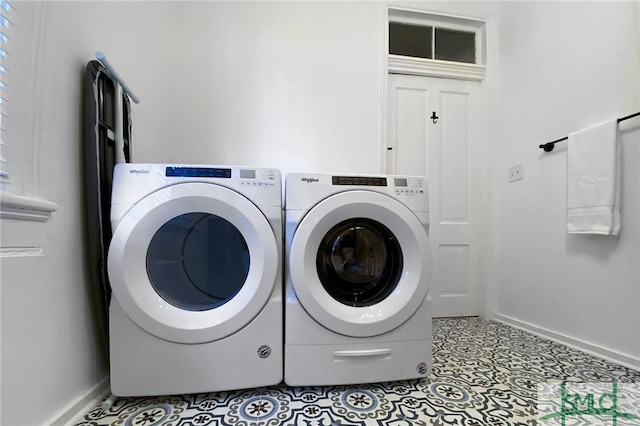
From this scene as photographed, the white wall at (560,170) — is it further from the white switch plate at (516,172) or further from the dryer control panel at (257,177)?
the dryer control panel at (257,177)

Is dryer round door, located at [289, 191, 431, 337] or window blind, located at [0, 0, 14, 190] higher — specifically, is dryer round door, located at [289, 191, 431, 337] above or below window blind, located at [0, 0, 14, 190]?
below

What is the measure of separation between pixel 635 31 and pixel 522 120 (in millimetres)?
604

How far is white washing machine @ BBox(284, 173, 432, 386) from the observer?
988 millimetres

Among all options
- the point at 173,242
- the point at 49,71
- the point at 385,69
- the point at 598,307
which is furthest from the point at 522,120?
the point at 49,71

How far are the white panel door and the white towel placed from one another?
2.13 ft

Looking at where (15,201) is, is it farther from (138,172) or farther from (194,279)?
(194,279)

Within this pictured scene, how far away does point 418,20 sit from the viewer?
6.68 feet

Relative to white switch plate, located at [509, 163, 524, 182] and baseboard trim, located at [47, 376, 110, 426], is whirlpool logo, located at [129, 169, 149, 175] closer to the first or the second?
baseboard trim, located at [47, 376, 110, 426]

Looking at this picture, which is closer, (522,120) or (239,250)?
(239,250)

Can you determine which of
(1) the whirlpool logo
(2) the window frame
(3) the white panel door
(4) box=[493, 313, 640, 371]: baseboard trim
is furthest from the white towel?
(2) the window frame

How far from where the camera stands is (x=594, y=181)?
51.6 inches

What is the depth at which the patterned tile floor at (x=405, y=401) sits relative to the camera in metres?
0.86

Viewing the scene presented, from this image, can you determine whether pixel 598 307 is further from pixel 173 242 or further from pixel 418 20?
pixel 418 20

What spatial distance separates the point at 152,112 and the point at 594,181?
7.21 feet
